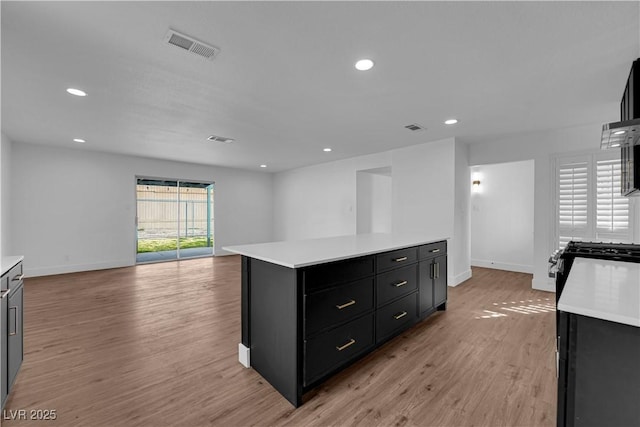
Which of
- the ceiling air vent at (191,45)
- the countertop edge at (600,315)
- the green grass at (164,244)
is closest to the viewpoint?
the countertop edge at (600,315)

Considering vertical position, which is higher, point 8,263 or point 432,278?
point 8,263

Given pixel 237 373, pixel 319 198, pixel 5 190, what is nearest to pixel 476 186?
pixel 319 198

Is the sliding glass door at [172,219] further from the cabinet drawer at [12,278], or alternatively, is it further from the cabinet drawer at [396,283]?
the cabinet drawer at [396,283]

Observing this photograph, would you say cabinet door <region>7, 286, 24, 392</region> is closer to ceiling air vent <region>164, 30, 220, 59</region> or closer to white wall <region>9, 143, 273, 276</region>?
ceiling air vent <region>164, 30, 220, 59</region>

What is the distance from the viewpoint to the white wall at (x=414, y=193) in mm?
4789

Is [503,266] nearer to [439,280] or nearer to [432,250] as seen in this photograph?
[439,280]

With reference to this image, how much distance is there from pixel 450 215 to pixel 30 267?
304 inches

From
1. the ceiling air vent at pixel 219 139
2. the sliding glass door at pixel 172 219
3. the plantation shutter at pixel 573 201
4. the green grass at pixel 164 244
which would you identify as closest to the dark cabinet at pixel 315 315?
the ceiling air vent at pixel 219 139

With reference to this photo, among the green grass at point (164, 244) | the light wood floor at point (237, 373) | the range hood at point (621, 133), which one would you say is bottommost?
the light wood floor at point (237, 373)

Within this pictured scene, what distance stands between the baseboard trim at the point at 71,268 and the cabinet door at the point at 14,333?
471 cm

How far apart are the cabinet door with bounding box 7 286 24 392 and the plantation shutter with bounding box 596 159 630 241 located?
244 inches

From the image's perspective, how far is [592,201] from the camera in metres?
4.02

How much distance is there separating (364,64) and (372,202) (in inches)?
202

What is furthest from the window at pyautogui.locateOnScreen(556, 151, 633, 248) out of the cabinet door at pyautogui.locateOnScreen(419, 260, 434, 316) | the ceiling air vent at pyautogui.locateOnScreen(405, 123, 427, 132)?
the cabinet door at pyautogui.locateOnScreen(419, 260, 434, 316)
